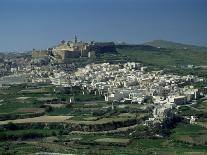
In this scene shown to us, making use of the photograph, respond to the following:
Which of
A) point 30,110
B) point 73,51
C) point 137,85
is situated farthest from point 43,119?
point 73,51

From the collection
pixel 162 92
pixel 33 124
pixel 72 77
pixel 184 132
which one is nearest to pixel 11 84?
pixel 72 77

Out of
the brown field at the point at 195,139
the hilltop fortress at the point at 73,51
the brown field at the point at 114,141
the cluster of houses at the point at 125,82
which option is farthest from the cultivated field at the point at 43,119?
the hilltop fortress at the point at 73,51

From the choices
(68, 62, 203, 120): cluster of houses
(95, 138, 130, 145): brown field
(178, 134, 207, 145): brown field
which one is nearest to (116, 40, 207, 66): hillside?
(68, 62, 203, 120): cluster of houses

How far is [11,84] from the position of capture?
2191 inches

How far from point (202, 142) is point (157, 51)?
48699 millimetres

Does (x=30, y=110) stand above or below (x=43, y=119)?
above

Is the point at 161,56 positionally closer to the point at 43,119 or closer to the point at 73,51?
the point at 73,51

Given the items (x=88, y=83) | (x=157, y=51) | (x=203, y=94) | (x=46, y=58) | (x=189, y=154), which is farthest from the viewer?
(x=157, y=51)

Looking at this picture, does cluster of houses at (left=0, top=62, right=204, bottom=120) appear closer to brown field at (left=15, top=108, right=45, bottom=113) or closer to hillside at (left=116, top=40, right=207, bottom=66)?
brown field at (left=15, top=108, right=45, bottom=113)

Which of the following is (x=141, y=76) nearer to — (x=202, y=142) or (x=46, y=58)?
(x=46, y=58)

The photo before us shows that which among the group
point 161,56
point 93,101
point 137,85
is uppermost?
point 161,56

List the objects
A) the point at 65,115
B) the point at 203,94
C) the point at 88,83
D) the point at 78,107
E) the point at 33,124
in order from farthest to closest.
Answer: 1. the point at 88,83
2. the point at 203,94
3. the point at 78,107
4. the point at 65,115
5. the point at 33,124

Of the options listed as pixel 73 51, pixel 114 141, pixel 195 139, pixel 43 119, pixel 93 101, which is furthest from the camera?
pixel 73 51

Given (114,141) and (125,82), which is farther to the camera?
(125,82)
